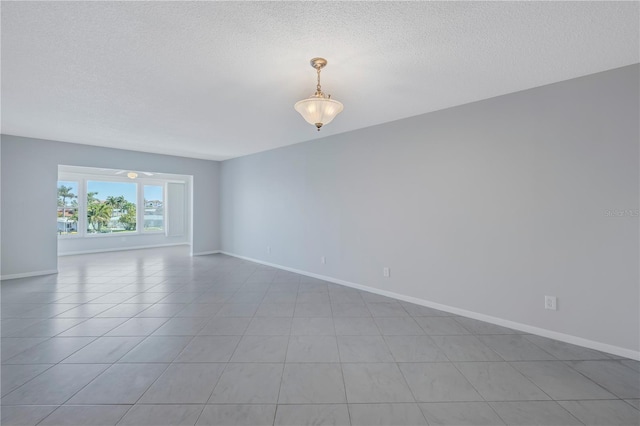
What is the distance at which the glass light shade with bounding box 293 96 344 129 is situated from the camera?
2215mm

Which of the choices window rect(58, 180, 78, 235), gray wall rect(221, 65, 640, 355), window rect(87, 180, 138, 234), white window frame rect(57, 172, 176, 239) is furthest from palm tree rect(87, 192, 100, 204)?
gray wall rect(221, 65, 640, 355)

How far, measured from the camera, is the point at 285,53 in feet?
6.87

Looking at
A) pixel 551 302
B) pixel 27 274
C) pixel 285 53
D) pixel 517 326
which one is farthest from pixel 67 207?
pixel 551 302

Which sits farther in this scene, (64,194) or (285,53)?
(64,194)

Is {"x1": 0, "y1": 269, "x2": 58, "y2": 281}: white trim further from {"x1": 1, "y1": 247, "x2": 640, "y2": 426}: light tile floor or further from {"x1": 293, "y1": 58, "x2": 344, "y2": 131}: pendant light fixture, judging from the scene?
{"x1": 293, "y1": 58, "x2": 344, "y2": 131}: pendant light fixture

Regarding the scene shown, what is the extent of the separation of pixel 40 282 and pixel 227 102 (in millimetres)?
4709

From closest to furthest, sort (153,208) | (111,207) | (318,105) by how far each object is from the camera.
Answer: (318,105), (111,207), (153,208)

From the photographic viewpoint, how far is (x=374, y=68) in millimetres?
2336

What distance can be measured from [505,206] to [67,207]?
1031 centimetres

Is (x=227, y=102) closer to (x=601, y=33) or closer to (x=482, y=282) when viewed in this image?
(x=601, y=33)

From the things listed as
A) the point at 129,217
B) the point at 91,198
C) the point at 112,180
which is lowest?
the point at 129,217

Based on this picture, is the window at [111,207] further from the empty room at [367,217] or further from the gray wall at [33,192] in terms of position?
the empty room at [367,217]

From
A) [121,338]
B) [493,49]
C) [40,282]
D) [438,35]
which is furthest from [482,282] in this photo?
[40,282]

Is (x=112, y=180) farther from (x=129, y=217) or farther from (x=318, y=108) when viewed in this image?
(x=318, y=108)
